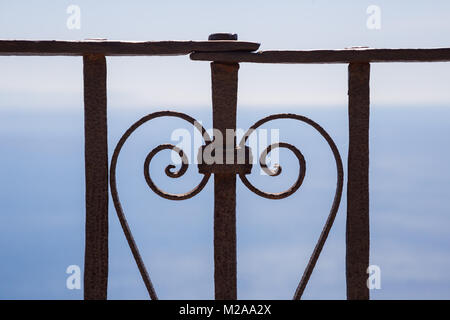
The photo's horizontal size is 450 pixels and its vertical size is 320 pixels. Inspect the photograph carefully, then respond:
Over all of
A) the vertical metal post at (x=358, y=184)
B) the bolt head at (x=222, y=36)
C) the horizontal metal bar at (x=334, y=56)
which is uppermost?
the bolt head at (x=222, y=36)

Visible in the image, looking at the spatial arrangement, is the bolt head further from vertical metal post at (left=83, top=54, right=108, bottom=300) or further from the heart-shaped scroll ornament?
vertical metal post at (left=83, top=54, right=108, bottom=300)

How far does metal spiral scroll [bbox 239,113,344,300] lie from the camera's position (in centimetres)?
326

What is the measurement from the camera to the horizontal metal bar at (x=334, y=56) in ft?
10.7

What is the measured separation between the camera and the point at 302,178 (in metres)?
3.26

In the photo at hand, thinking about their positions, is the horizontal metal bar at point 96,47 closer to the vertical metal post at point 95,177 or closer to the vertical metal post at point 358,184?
the vertical metal post at point 95,177

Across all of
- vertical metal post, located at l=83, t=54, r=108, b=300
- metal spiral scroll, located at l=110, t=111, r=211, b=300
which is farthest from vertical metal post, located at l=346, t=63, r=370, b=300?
vertical metal post, located at l=83, t=54, r=108, b=300

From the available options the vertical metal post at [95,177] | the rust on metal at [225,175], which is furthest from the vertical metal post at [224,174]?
the vertical metal post at [95,177]

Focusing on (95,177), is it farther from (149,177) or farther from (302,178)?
(302,178)

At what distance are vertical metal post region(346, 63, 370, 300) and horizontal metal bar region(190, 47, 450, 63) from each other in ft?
0.20
